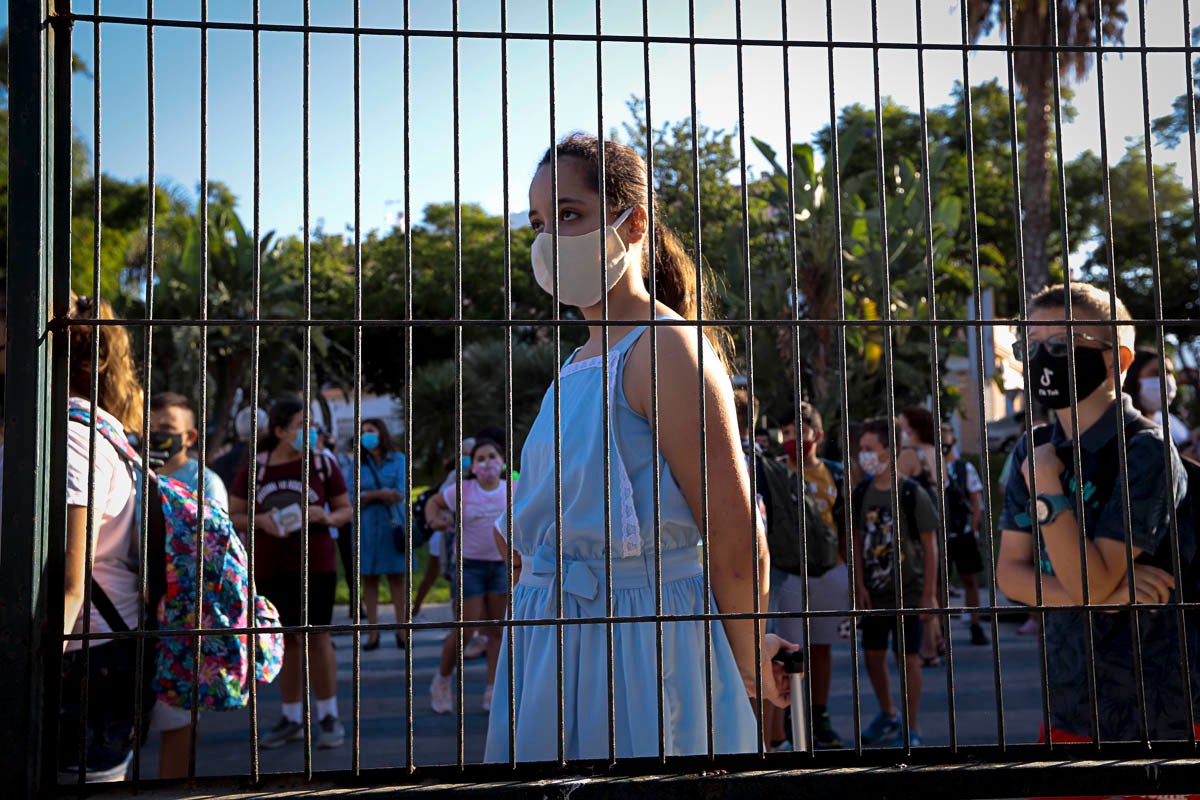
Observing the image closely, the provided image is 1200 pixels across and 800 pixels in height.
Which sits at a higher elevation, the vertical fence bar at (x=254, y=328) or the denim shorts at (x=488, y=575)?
the vertical fence bar at (x=254, y=328)

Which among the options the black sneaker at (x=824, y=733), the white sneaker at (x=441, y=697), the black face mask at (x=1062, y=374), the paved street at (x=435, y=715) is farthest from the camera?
the white sneaker at (x=441, y=697)

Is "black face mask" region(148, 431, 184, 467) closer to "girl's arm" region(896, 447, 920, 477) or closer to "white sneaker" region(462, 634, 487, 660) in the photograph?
"white sneaker" region(462, 634, 487, 660)

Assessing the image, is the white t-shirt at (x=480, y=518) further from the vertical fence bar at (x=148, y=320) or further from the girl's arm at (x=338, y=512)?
the vertical fence bar at (x=148, y=320)

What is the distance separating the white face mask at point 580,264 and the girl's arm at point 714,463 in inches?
8.7

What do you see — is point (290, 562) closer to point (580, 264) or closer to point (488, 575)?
point (488, 575)

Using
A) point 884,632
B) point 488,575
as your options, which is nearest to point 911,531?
point 884,632

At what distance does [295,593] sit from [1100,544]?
5.16 metres

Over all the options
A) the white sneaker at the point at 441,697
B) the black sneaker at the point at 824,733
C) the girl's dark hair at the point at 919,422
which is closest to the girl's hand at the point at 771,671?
the black sneaker at the point at 824,733

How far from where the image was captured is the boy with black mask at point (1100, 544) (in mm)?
2609

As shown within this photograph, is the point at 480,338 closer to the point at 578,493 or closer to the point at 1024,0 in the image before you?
the point at 1024,0

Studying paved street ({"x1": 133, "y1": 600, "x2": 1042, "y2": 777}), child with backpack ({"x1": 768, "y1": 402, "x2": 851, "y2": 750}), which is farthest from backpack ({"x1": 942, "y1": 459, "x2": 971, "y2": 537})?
child with backpack ({"x1": 768, "y1": 402, "x2": 851, "y2": 750})

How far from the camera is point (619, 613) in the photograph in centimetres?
227

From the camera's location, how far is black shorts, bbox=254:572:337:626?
259 inches

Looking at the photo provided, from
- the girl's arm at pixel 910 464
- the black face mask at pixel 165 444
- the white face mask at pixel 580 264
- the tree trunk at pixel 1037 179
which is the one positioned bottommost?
the girl's arm at pixel 910 464
